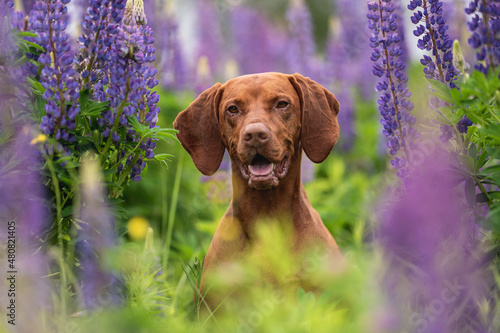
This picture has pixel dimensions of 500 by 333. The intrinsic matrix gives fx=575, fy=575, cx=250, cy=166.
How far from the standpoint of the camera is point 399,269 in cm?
184

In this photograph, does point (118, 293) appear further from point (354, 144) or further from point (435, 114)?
point (354, 144)

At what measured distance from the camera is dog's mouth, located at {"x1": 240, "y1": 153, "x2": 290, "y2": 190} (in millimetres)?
2898

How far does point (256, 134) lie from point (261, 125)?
0.06 m

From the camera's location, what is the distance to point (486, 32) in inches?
94.0

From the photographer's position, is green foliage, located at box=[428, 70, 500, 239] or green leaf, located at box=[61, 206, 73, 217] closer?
green foliage, located at box=[428, 70, 500, 239]

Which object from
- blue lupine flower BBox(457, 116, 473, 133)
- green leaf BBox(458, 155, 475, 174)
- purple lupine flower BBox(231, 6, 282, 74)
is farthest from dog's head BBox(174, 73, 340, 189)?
purple lupine flower BBox(231, 6, 282, 74)

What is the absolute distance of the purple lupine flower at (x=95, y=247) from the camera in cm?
154

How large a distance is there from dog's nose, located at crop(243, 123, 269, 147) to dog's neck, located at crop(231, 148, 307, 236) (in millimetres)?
327

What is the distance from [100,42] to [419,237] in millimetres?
1714

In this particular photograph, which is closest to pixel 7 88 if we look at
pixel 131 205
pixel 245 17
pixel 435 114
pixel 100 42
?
pixel 100 42

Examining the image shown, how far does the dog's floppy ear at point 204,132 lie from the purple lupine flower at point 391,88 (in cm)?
91

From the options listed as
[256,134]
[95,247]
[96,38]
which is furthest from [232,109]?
[95,247]

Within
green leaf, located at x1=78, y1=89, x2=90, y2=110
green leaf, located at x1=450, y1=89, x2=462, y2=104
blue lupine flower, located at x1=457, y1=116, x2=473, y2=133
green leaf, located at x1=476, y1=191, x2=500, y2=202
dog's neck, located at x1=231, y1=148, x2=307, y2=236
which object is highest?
green leaf, located at x1=78, y1=89, x2=90, y2=110

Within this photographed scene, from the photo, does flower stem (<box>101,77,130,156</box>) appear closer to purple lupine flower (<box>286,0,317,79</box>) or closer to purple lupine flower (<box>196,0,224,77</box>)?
purple lupine flower (<box>286,0,317,79</box>)
